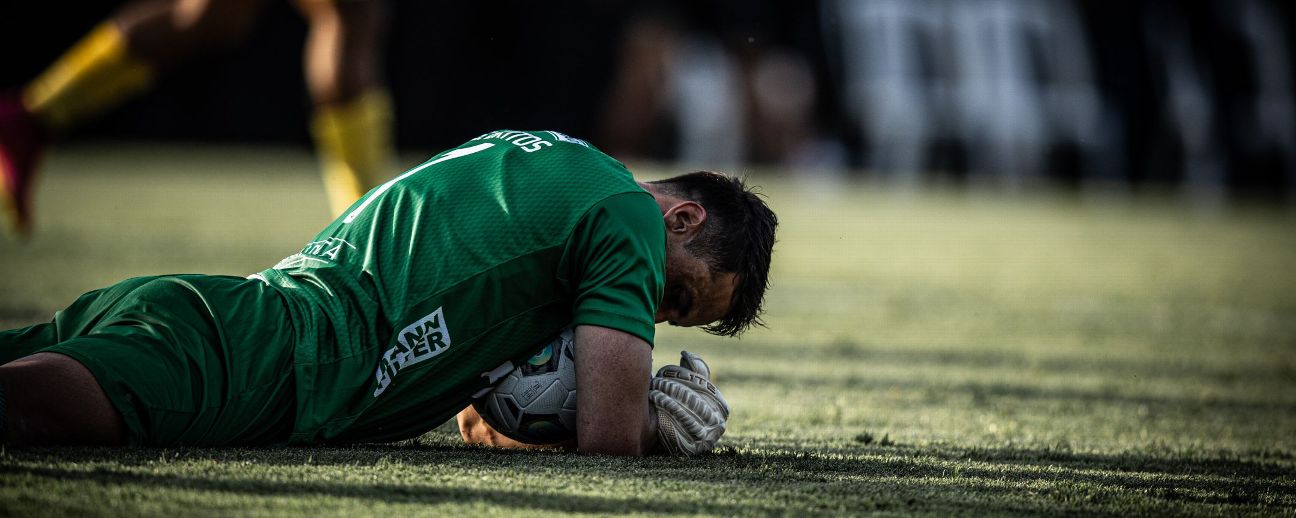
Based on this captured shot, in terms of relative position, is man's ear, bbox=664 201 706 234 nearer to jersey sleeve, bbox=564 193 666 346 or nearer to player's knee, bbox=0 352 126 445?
jersey sleeve, bbox=564 193 666 346

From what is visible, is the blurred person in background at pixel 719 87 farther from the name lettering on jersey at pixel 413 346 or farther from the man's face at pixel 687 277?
the name lettering on jersey at pixel 413 346

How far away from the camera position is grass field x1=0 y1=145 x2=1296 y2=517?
166 centimetres

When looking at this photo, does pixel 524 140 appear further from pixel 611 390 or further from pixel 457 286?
pixel 611 390

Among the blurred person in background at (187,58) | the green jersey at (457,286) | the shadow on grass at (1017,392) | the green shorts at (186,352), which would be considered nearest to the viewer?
the green shorts at (186,352)

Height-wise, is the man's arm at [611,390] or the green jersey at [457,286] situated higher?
the green jersey at [457,286]

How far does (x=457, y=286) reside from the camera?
190cm

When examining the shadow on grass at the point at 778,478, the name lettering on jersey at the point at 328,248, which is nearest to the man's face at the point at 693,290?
the shadow on grass at the point at 778,478

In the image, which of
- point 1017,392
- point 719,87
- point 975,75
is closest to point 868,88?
point 975,75

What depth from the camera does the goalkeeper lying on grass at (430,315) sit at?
179cm

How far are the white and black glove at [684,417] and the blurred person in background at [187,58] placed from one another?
2.34m

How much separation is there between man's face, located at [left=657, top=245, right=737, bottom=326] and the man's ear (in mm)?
32

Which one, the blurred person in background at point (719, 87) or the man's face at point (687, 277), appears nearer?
the man's face at point (687, 277)

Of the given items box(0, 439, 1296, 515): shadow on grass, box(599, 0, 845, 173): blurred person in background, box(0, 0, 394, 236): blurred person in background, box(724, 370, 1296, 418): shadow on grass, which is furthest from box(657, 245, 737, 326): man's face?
box(599, 0, 845, 173): blurred person in background

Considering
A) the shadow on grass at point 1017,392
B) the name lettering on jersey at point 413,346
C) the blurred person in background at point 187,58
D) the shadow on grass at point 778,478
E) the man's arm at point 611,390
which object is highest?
the blurred person in background at point 187,58
